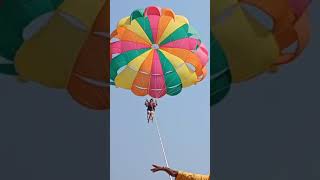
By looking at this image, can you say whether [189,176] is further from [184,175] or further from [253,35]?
[253,35]

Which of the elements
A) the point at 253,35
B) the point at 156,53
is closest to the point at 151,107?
the point at 156,53

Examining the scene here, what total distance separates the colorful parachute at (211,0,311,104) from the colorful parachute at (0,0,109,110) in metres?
1.44

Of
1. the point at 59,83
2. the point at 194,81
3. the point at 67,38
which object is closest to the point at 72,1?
the point at 67,38

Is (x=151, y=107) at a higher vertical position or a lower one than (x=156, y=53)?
lower

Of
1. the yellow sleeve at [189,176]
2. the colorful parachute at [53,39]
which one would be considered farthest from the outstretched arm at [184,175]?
the colorful parachute at [53,39]

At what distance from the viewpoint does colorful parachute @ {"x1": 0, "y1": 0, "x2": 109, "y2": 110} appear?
22.2 ft

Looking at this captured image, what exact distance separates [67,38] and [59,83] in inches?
22.5

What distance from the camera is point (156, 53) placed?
9773mm

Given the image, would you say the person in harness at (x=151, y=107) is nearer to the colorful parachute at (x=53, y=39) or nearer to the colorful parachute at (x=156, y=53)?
the colorful parachute at (x=156, y=53)

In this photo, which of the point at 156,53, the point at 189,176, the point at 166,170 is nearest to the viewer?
the point at 189,176

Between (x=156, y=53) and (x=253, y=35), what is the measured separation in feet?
9.21

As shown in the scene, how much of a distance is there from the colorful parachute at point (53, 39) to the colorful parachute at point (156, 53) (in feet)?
7.17

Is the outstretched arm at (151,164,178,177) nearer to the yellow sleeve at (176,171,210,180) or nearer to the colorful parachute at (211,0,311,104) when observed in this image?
the yellow sleeve at (176,171,210,180)

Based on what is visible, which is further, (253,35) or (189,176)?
(253,35)
